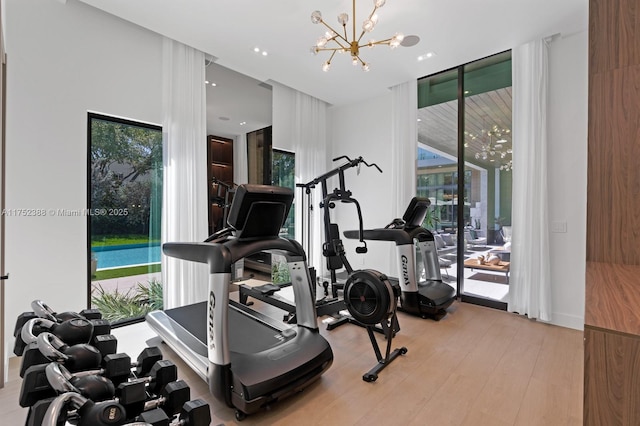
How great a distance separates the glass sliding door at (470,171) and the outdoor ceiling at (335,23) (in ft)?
1.51

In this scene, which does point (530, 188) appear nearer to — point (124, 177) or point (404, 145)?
point (404, 145)

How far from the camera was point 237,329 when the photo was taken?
278cm

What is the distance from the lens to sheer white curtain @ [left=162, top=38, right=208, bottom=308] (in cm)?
363

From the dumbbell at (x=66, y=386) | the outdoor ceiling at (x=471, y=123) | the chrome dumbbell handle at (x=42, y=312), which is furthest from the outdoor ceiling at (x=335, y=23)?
the dumbbell at (x=66, y=386)

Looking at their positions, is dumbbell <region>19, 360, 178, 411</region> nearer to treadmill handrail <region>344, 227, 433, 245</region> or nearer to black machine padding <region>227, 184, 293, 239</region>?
black machine padding <region>227, 184, 293, 239</region>

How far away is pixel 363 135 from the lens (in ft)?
18.5

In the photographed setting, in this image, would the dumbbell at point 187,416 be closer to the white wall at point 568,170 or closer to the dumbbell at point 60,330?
the dumbbell at point 60,330

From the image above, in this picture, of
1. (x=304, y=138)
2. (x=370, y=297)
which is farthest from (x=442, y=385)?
(x=304, y=138)

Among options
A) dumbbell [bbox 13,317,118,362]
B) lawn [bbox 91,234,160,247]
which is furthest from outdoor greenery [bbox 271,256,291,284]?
dumbbell [bbox 13,317,118,362]

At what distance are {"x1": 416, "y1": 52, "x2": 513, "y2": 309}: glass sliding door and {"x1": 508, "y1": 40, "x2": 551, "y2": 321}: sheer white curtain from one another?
261mm

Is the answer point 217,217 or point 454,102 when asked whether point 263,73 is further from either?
point 454,102

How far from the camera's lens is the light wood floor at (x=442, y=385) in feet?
6.32

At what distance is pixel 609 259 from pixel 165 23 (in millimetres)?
4166

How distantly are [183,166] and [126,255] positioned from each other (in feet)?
4.12
